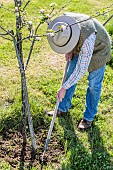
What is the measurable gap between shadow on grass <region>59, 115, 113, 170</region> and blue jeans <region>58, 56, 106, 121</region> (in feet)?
0.67

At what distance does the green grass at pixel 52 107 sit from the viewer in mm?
3734

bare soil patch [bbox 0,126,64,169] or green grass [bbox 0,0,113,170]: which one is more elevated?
green grass [bbox 0,0,113,170]

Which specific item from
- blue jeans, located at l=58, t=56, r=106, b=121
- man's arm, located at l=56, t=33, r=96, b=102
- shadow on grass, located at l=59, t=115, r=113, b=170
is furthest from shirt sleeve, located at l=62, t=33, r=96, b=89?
shadow on grass, located at l=59, t=115, r=113, b=170

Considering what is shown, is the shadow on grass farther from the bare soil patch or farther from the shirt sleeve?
the shirt sleeve

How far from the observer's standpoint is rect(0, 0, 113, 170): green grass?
147 inches

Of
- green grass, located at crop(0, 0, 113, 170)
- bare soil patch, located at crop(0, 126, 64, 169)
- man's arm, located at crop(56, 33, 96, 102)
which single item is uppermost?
man's arm, located at crop(56, 33, 96, 102)

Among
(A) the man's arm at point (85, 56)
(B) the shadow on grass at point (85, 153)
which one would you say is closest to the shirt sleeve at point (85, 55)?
(A) the man's arm at point (85, 56)

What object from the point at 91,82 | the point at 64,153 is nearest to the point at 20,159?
the point at 64,153

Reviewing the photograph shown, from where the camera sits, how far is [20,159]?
369 cm

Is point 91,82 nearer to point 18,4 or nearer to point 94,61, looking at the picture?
point 94,61

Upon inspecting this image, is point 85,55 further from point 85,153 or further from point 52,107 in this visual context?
point 52,107

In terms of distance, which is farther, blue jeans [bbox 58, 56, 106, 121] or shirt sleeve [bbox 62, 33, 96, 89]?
blue jeans [bbox 58, 56, 106, 121]

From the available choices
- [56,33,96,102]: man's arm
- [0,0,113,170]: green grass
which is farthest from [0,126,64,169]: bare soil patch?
[56,33,96,102]: man's arm

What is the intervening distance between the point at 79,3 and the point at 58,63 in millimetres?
2622
